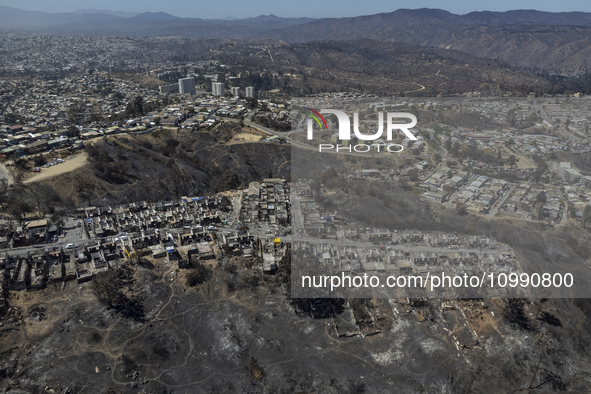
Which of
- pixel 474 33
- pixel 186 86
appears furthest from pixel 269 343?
pixel 474 33

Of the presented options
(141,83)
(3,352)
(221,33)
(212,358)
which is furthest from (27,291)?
(221,33)

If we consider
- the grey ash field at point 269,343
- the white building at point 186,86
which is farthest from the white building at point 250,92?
the grey ash field at point 269,343

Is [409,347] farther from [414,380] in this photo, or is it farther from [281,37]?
[281,37]

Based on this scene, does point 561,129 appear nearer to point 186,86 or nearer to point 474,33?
point 186,86

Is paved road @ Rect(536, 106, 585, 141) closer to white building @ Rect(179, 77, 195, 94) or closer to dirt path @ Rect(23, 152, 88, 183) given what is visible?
dirt path @ Rect(23, 152, 88, 183)

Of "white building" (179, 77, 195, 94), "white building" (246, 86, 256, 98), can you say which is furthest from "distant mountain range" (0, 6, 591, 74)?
"white building" (179, 77, 195, 94)
